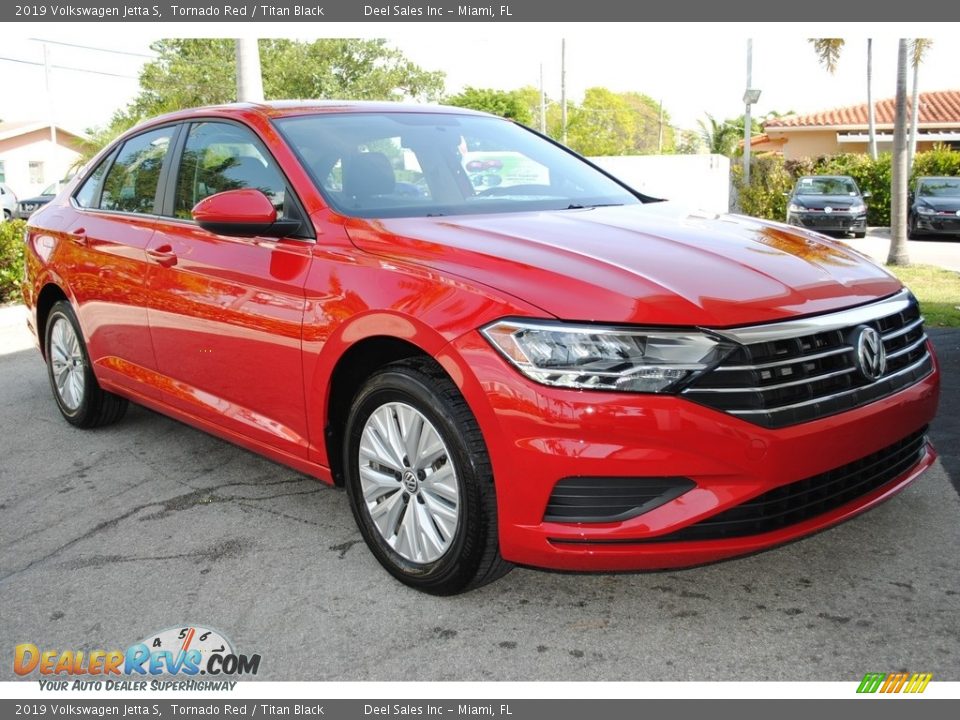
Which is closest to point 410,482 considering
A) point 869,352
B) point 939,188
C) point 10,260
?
→ point 869,352

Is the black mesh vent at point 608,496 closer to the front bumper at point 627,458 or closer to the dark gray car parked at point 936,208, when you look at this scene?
the front bumper at point 627,458

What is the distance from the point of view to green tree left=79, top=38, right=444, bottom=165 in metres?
36.1

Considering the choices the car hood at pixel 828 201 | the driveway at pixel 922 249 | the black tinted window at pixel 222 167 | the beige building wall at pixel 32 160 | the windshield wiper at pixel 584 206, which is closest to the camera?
the black tinted window at pixel 222 167

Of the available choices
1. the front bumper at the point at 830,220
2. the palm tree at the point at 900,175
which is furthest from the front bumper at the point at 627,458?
the front bumper at the point at 830,220

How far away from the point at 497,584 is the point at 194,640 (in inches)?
40.7

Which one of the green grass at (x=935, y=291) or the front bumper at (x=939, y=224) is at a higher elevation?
the front bumper at (x=939, y=224)

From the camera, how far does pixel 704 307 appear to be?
280 centimetres

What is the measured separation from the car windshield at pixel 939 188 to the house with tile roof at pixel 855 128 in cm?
1627

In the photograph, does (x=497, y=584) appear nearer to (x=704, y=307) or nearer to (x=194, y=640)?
(x=194, y=640)

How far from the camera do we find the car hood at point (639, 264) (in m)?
2.80

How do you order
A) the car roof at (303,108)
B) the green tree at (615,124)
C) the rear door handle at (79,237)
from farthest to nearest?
the green tree at (615,124) < the rear door handle at (79,237) < the car roof at (303,108)

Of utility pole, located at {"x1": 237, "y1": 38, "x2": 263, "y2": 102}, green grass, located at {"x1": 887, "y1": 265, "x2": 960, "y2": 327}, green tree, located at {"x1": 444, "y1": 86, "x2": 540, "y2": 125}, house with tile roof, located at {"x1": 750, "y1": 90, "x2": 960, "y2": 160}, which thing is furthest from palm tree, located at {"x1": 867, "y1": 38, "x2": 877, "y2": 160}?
utility pole, located at {"x1": 237, "y1": 38, "x2": 263, "y2": 102}

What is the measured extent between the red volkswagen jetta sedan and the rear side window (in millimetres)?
184

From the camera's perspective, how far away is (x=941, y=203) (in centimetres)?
2025
